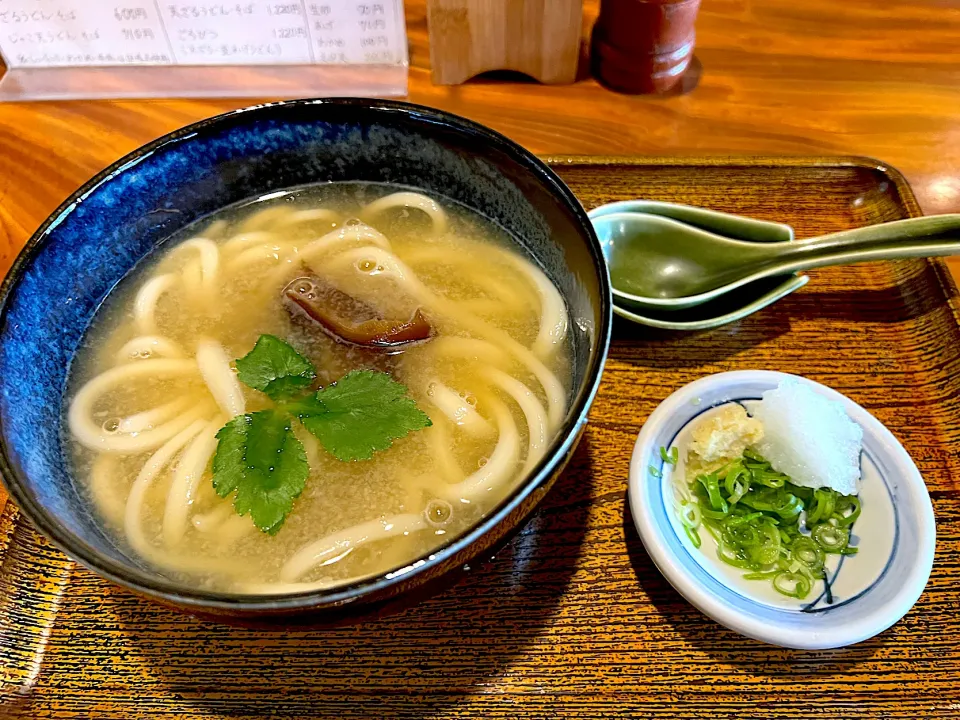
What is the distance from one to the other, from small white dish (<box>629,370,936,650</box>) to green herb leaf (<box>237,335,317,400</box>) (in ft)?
1.95

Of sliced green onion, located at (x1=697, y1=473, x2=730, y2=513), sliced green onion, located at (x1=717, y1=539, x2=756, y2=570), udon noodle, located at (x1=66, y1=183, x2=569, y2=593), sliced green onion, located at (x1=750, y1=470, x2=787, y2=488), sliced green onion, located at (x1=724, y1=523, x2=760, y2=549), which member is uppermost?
udon noodle, located at (x1=66, y1=183, x2=569, y2=593)

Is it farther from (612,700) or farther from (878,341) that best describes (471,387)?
(878,341)

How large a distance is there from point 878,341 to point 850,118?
0.97 metres

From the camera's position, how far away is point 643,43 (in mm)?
2039

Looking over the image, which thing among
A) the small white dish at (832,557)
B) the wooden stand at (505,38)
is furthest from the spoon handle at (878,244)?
the wooden stand at (505,38)

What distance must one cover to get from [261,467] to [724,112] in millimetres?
1763

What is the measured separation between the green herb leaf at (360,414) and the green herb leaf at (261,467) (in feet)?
0.16

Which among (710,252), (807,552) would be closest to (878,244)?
(710,252)

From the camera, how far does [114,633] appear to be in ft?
3.55

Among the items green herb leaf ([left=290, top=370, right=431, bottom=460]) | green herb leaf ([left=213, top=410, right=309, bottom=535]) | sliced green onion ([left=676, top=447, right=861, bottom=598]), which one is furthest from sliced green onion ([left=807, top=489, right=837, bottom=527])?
green herb leaf ([left=213, top=410, right=309, bottom=535])

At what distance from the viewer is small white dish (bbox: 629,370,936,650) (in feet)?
3.40

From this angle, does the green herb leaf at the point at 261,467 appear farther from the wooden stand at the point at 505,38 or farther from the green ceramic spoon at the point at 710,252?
the wooden stand at the point at 505,38

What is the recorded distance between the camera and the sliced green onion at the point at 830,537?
3.83ft

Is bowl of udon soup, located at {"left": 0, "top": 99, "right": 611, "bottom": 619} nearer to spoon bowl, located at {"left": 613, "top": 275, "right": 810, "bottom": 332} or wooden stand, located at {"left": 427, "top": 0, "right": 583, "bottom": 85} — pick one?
spoon bowl, located at {"left": 613, "top": 275, "right": 810, "bottom": 332}
